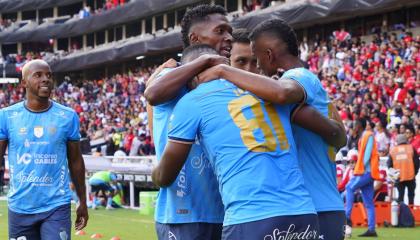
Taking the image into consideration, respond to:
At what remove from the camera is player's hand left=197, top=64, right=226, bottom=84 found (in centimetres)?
445

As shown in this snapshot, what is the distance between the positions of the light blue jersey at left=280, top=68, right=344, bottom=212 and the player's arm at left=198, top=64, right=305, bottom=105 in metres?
0.38

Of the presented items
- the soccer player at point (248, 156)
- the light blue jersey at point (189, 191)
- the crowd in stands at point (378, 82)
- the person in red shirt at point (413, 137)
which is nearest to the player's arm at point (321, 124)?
the soccer player at point (248, 156)

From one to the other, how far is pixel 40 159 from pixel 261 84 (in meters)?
3.46

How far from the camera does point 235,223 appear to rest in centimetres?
423

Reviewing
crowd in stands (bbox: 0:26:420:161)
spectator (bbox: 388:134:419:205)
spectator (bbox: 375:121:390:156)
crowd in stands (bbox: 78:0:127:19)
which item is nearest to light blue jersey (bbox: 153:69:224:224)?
spectator (bbox: 388:134:419:205)

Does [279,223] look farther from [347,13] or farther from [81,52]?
[81,52]

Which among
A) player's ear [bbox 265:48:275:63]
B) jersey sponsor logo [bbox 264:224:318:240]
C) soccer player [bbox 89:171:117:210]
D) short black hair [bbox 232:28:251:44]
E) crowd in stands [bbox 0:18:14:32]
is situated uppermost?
crowd in stands [bbox 0:18:14:32]

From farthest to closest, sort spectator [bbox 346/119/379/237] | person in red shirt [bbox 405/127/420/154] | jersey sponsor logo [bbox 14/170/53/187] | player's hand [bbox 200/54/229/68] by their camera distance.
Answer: person in red shirt [bbox 405/127/420/154]
spectator [bbox 346/119/379/237]
jersey sponsor logo [bbox 14/170/53/187]
player's hand [bbox 200/54/229/68]

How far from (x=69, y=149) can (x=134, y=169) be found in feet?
53.2

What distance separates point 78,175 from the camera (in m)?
7.59

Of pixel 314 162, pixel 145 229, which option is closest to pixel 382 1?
pixel 145 229

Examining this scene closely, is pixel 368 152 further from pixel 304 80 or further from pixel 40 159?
pixel 304 80

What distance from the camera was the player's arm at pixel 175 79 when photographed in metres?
4.55

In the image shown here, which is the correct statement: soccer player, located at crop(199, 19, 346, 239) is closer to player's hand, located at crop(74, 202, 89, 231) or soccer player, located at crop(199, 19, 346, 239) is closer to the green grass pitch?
player's hand, located at crop(74, 202, 89, 231)
